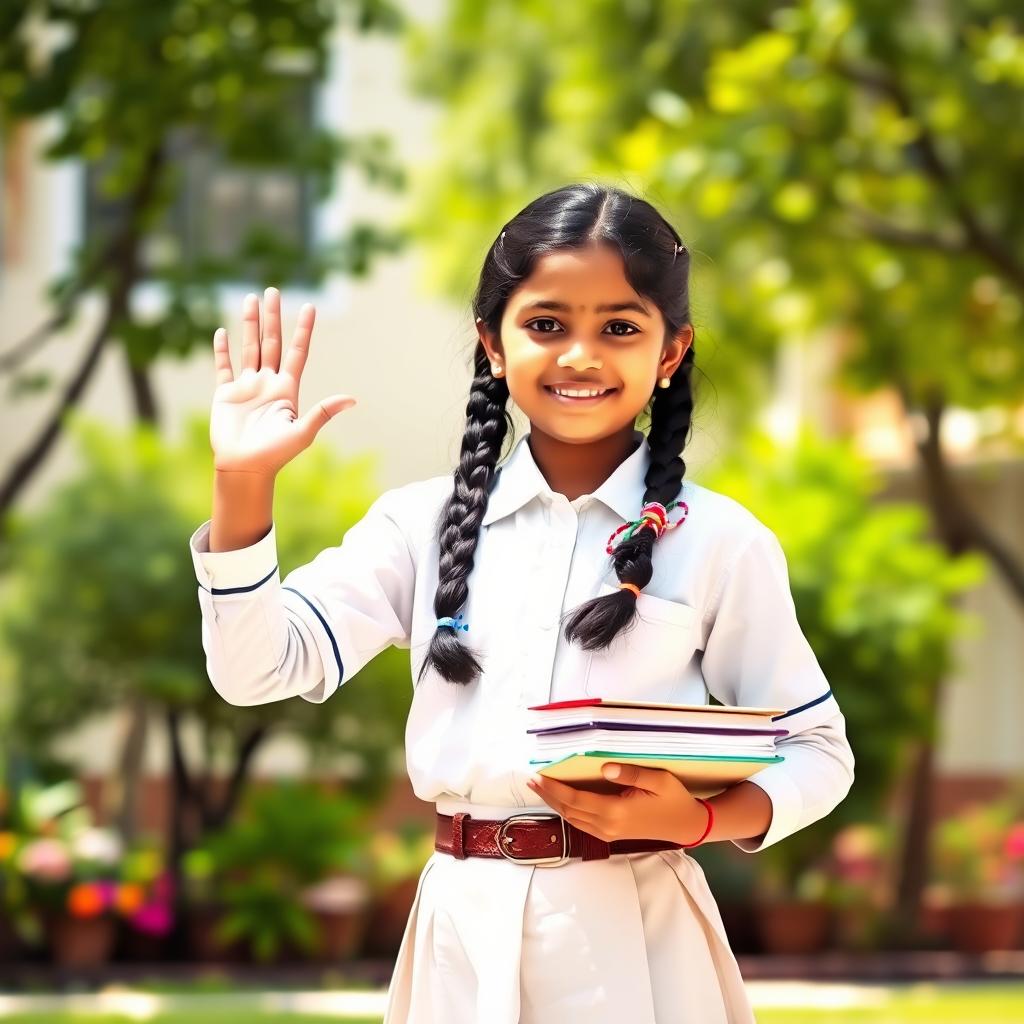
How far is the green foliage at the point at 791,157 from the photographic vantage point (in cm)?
884

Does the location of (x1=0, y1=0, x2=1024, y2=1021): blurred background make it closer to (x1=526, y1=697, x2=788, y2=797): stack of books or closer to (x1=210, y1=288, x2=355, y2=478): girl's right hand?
(x1=210, y1=288, x2=355, y2=478): girl's right hand

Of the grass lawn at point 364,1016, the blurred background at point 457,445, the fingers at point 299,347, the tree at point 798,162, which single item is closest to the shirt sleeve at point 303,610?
the fingers at point 299,347

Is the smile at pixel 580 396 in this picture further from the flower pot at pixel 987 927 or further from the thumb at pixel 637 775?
the flower pot at pixel 987 927

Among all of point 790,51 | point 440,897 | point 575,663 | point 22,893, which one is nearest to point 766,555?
point 575,663

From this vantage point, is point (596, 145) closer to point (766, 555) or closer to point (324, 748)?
point (324, 748)

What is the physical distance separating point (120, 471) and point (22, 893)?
218cm

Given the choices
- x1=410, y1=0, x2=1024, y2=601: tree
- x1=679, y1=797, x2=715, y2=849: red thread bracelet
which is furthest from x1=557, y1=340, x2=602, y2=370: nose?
x1=410, y1=0, x2=1024, y2=601: tree

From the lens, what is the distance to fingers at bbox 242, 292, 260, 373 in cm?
252

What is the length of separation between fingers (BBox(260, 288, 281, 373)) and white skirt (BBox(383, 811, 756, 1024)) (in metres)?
0.66

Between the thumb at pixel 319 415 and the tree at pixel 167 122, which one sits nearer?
the thumb at pixel 319 415

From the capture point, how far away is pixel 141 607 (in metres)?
9.92

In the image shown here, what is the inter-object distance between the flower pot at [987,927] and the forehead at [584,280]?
9.46 m

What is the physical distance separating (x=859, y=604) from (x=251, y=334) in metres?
8.04

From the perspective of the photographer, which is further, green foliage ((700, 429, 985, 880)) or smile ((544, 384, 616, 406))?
green foliage ((700, 429, 985, 880))
